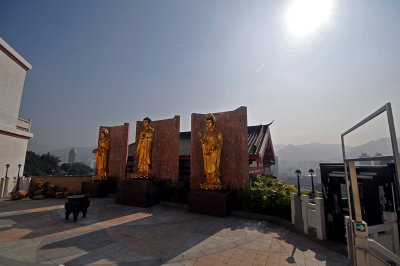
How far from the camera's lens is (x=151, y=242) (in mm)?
4492

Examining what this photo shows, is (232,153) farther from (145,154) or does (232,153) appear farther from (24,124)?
(24,124)

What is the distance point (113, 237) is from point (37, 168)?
171 feet

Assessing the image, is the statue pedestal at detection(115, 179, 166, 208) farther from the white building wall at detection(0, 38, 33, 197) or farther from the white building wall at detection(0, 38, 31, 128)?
the white building wall at detection(0, 38, 31, 128)

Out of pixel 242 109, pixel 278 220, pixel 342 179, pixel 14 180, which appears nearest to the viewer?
pixel 342 179

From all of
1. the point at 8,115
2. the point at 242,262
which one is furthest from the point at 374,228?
the point at 8,115

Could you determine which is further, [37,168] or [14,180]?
[37,168]

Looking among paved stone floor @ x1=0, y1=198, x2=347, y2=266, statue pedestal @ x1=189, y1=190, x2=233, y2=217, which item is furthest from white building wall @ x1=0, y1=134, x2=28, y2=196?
statue pedestal @ x1=189, y1=190, x2=233, y2=217

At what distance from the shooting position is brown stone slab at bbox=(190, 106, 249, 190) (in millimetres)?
7719

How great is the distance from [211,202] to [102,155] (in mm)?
8201

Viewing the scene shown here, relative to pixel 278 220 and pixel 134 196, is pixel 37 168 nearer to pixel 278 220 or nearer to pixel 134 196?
pixel 134 196

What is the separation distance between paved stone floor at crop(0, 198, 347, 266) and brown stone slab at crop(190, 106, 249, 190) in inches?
70.8

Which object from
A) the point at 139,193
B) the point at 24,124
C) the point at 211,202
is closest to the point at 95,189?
the point at 139,193

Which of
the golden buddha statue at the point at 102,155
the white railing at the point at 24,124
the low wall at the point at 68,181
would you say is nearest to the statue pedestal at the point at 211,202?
the golden buddha statue at the point at 102,155

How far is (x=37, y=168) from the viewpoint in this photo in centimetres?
4138
